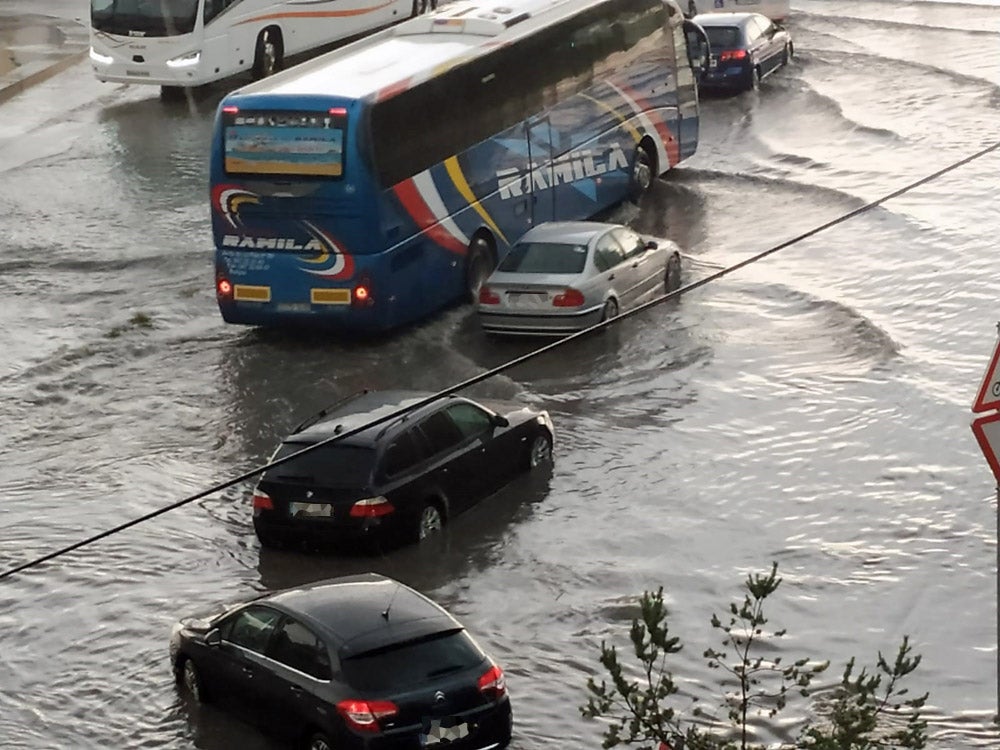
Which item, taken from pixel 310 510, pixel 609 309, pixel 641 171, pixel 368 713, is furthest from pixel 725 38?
pixel 368 713

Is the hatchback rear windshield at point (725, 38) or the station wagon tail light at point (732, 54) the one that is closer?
the station wagon tail light at point (732, 54)

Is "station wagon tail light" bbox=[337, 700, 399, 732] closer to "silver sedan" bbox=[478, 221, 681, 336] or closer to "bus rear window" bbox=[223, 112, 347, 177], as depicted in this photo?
"bus rear window" bbox=[223, 112, 347, 177]

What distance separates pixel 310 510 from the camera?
17.3 metres

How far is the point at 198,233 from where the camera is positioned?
93.8 feet

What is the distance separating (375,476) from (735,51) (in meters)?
21.8

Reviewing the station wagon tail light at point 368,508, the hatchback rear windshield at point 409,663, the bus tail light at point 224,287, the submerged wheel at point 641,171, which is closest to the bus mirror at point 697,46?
the submerged wheel at point 641,171

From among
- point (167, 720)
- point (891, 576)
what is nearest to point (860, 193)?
point (891, 576)

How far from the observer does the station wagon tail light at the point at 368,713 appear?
41.3 ft

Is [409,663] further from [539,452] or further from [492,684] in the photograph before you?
[539,452]

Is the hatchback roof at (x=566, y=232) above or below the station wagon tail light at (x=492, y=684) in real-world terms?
below

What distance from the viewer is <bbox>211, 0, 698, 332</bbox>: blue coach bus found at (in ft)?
74.3

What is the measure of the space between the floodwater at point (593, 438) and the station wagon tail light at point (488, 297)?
575 mm

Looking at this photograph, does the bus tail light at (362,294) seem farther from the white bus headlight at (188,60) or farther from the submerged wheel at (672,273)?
the white bus headlight at (188,60)

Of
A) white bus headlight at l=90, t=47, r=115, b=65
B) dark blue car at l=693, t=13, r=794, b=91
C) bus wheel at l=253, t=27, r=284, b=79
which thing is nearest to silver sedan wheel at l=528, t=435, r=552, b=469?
dark blue car at l=693, t=13, r=794, b=91
